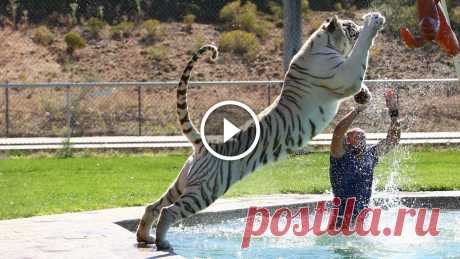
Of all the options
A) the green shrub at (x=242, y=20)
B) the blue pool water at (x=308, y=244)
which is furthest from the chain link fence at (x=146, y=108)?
the blue pool water at (x=308, y=244)

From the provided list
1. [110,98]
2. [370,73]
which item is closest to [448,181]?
[110,98]

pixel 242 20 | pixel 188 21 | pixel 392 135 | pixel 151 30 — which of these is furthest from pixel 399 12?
pixel 392 135

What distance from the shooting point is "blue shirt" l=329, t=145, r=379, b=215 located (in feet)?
27.6

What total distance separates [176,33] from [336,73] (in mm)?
24108

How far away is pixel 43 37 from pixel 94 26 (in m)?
1.74

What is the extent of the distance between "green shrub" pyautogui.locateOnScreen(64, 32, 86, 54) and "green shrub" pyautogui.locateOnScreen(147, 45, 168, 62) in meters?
1.91

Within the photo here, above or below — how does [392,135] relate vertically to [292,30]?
below

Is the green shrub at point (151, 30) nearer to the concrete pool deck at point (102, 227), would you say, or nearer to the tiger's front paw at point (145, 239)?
the concrete pool deck at point (102, 227)

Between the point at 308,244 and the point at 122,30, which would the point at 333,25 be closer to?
the point at 308,244

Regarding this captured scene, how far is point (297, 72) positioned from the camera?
24.1 feet

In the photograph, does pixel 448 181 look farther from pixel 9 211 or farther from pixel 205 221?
pixel 9 211

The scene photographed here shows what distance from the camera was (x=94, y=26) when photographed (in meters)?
30.8

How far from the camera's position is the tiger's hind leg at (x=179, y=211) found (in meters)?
7.32

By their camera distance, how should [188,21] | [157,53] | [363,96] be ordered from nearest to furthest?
1. [363,96]
2. [157,53]
3. [188,21]
